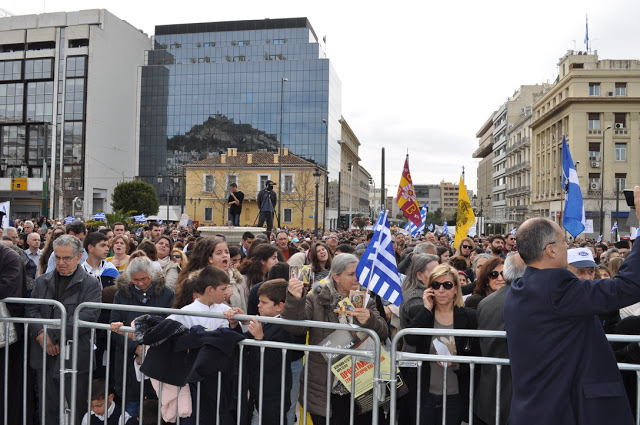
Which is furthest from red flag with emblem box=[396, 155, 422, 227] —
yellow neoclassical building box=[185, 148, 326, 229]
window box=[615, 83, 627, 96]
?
yellow neoclassical building box=[185, 148, 326, 229]

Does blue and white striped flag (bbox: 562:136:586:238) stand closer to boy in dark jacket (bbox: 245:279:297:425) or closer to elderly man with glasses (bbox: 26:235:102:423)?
boy in dark jacket (bbox: 245:279:297:425)

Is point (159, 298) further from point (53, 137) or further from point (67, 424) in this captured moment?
point (53, 137)

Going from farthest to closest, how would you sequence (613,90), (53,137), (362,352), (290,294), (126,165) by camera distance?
(126,165)
(53,137)
(613,90)
(290,294)
(362,352)

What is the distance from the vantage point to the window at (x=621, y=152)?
52875 mm

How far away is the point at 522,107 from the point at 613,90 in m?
30.2

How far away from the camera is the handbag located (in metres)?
4.52

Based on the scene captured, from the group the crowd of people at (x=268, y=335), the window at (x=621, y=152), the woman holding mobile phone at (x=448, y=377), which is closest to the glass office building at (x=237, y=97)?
the window at (x=621, y=152)

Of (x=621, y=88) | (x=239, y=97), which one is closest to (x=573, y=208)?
(x=621, y=88)

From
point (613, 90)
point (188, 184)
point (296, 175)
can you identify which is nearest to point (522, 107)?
point (613, 90)

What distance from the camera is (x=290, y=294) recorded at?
406cm

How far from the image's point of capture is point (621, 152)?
53.0 m

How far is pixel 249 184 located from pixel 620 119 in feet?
137

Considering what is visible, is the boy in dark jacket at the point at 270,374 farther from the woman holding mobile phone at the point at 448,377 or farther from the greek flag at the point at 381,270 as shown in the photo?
the woman holding mobile phone at the point at 448,377

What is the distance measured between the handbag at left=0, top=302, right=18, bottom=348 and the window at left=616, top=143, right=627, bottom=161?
58559 mm
